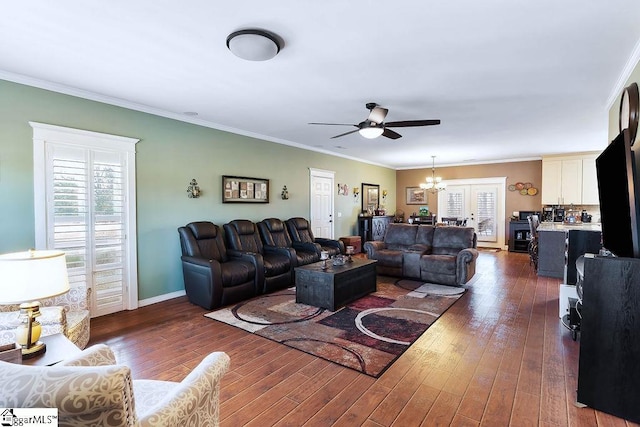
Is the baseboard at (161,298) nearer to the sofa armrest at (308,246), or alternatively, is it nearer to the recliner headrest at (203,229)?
the recliner headrest at (203,229)

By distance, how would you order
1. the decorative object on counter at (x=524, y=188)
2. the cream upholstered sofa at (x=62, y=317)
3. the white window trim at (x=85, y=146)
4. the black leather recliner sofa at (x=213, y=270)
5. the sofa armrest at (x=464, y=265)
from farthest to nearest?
the decorative object on counter at (x=524, y=188), the sofa armrest at (x=464, y=265), the black leather recliner sofa at (x=213, y=270), the white window trim at (x=85, y=146), the cream upholstered sofa at (x=62, y=317)

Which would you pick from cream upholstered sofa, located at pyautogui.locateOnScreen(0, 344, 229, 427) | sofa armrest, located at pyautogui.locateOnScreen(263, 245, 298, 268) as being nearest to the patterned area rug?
sofa armrest, located at pyautogui.locateOnScreen(263, 245, 298, 268)

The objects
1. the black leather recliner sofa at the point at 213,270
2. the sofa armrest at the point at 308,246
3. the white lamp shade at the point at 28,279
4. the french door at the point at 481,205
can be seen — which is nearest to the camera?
the white lamp shade at the point at 28,279

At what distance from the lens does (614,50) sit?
2.71 m

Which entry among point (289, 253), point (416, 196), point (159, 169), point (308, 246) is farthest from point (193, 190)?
point (416, 196)

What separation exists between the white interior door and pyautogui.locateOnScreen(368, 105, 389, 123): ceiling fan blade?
3564 millimetres

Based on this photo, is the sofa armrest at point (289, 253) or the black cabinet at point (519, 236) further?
the black cabinet at point (519, 236)

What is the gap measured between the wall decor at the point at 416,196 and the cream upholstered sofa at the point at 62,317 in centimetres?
942

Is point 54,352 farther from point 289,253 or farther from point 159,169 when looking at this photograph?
point 289,253

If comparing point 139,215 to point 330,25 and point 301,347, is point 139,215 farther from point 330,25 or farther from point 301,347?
point 330,25

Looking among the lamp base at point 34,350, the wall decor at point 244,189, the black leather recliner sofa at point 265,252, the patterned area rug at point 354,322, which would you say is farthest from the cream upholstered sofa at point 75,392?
the wall decor at point 244,189

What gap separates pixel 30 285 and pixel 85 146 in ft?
8.88

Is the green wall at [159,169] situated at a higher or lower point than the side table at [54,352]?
higher

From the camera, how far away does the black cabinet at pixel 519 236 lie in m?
8.45
